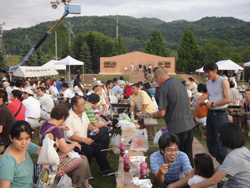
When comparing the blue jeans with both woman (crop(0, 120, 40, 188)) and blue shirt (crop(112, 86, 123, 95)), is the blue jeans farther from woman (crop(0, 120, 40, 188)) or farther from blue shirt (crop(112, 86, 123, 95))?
blue shirt (crop(112, 86, 123, 95))

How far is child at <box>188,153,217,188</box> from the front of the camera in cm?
274

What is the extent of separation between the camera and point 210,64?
14.0 ft

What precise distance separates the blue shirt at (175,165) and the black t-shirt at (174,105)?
0.72 m

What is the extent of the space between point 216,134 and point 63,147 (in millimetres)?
2568

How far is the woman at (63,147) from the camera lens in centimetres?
345

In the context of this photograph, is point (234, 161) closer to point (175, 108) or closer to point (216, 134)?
point (175, 108)

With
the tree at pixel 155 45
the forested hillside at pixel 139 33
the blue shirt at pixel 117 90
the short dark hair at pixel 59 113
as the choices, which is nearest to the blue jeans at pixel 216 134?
the short dark hair at pixel 59 113

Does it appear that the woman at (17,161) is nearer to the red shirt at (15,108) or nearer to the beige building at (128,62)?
the red shirt at (15,108)

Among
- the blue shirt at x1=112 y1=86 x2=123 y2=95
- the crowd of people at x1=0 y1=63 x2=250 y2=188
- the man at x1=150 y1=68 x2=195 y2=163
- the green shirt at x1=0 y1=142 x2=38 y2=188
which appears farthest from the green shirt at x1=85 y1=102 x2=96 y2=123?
the blue shirt at x1=112 y1=86 x2=123 y2=95

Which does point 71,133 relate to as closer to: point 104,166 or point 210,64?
point 104,166

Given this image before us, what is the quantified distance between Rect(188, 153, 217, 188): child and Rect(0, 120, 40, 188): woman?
1756 mm

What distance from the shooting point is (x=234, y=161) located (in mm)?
2482

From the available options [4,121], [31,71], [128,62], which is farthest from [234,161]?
[128,62]

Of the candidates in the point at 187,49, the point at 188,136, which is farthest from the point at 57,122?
the point at 187,49
